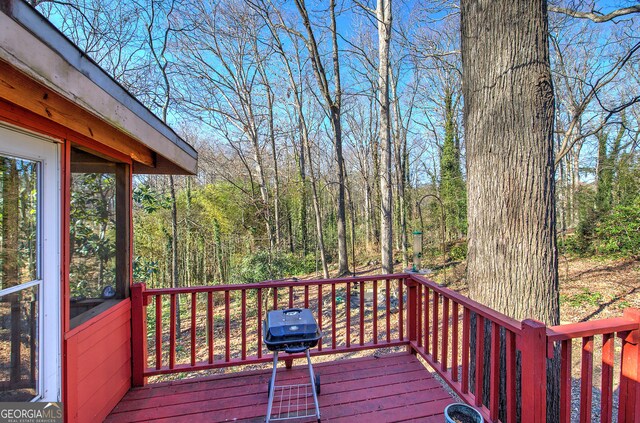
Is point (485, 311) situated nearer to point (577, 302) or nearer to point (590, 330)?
point (590, 330)

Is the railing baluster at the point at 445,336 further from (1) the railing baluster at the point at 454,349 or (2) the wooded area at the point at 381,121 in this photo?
(2) the wooded area at the point at 381,121

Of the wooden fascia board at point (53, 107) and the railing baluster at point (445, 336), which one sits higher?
the wooden fascia board at point (53, 107)

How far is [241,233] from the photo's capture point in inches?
385

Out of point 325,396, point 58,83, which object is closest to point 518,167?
point 325,396

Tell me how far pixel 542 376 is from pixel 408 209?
423 inches

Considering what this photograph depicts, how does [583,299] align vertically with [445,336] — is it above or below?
below

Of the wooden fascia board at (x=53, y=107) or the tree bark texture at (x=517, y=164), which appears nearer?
the wooden fascia board at (x=53, y=107)

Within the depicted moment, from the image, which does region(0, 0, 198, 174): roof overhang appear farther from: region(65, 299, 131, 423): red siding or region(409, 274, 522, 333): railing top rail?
region(409, 274, 522, 333): railing top rail

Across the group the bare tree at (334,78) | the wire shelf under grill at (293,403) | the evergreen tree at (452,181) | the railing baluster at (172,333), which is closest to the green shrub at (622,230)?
the evergreen tree at (452,181)

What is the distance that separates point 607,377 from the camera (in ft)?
4.81

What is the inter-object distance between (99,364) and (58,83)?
1.86 m

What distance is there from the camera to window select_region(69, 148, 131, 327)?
6.04 feet

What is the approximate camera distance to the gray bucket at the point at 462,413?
1658 mm

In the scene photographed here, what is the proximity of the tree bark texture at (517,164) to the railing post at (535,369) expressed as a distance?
620 mm
